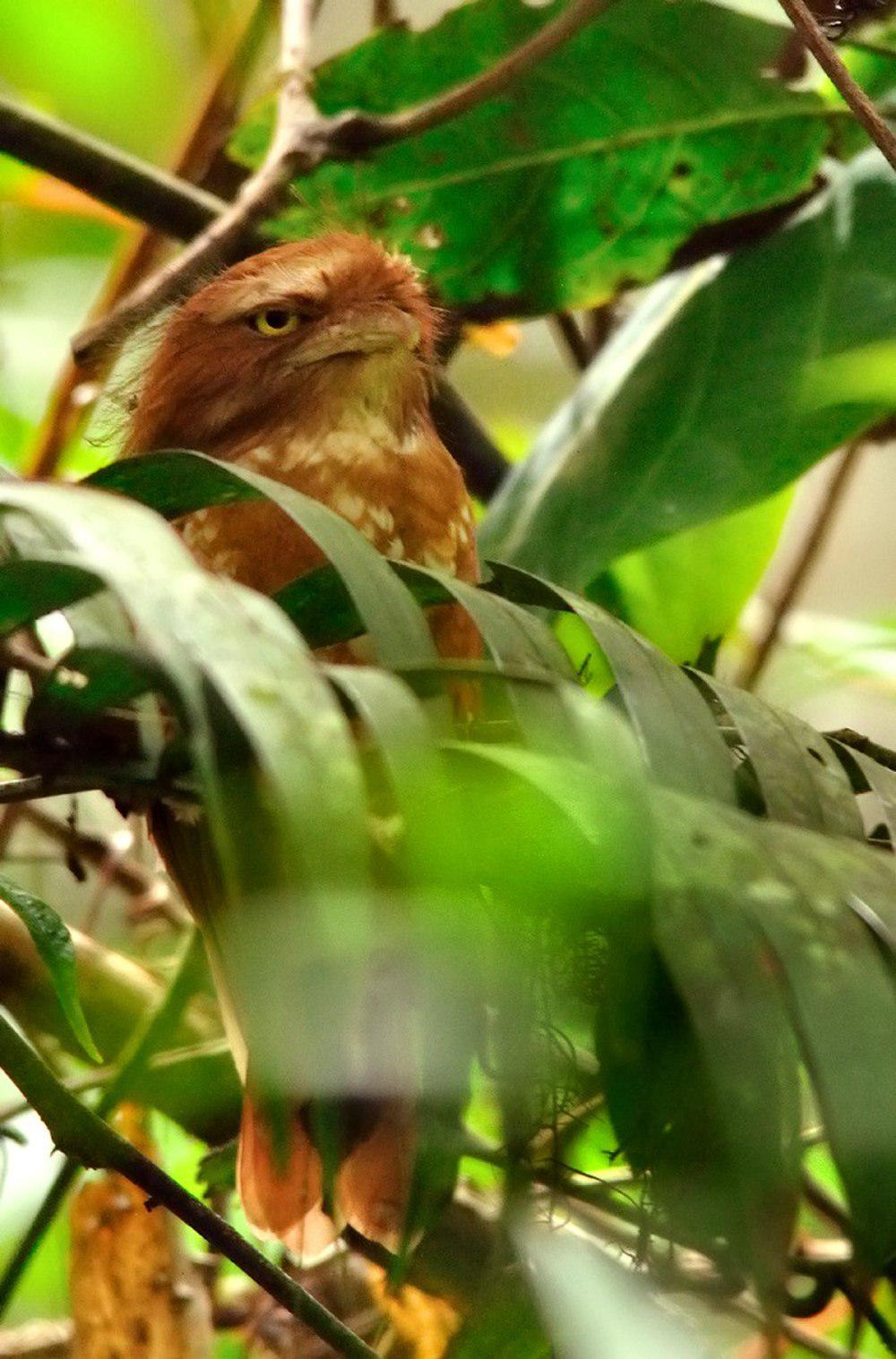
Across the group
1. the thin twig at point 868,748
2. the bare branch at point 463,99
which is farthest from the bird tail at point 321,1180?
the bare branch at point 463,99

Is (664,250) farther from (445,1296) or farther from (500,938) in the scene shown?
(500,938)

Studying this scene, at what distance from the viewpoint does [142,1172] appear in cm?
88

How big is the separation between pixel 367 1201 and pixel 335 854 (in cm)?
68

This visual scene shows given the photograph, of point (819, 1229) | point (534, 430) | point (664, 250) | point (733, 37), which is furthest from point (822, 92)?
point (819, 1229)

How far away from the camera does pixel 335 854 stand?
0.54 meters

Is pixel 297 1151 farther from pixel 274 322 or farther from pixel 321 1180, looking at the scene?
pixel 274 322

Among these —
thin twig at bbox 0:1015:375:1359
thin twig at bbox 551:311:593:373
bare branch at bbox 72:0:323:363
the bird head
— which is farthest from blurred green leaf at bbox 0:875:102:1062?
thin twig at bbox 551:311:593:373

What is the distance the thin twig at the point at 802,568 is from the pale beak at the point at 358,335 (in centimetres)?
78

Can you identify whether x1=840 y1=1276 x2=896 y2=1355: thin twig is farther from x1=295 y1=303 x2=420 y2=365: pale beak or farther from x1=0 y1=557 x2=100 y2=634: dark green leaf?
x1=295 y1=303 x2=420 y2=365: pale beak

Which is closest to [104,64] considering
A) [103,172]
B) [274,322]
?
[103,172]

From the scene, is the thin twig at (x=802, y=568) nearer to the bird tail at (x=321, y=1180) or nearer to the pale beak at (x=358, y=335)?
the pale beak at (x=358, y=335)

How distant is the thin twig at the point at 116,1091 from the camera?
1100 millimetres

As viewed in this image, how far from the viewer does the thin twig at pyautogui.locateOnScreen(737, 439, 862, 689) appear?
220 cm

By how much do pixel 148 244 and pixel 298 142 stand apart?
1.65 feet
